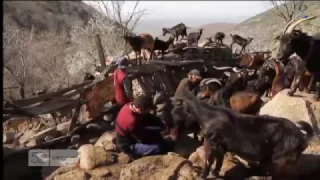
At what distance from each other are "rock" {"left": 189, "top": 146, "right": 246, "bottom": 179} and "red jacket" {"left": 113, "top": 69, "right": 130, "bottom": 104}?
2.24 m

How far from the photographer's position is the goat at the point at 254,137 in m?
6.53

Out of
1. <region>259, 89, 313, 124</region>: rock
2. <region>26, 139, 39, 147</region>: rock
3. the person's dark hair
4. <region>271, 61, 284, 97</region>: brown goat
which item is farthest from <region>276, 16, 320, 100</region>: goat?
<region>26, 139, 39, 147</region>: rock

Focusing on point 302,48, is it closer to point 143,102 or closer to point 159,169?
point 143,102

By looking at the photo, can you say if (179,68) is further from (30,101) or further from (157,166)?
(157,166)

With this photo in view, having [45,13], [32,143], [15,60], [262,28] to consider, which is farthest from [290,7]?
[45,13]

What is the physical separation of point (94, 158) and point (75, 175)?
40 centimetres

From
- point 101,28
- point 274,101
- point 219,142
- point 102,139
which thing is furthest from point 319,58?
point 101,28

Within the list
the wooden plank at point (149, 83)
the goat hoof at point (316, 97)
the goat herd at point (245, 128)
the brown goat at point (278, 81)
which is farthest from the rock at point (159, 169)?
the brown goat at point (278, 81)

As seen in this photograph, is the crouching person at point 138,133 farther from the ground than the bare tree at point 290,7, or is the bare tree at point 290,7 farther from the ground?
the bare tree at point 290,7

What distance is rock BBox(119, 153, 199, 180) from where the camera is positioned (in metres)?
6.94

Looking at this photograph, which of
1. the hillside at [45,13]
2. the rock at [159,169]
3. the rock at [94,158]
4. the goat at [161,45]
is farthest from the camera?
the hillside at [45,13]

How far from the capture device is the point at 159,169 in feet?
23.1

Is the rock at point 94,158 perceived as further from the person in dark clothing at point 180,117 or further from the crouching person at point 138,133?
the person in dark clothing at point 180,117

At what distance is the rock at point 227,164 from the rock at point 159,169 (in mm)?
185
